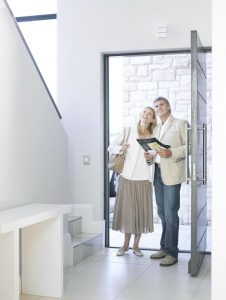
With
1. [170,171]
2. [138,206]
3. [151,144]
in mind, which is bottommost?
[138,206]

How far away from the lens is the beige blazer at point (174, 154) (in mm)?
4410

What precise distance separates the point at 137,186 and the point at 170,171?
0.41m

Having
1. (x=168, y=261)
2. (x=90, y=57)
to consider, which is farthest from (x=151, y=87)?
(x=168, y=261)

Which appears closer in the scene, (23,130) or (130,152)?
(23,130)

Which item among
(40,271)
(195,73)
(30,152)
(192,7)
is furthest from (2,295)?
(192,7)

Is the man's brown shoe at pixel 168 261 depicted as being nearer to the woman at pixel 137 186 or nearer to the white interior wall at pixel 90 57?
the woman at pixel 137 186

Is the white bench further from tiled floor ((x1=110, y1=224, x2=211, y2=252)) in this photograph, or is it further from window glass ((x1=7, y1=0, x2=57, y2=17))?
window glass ((x1=7, y1=0, x2=57, y2=17))

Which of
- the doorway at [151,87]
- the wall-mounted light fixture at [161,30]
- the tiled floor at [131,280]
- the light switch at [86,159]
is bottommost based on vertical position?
the tiled floor at [131,280]

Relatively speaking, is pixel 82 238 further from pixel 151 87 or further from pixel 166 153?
pixel 151 87

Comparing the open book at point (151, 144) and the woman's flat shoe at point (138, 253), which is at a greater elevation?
the open book at point (151, 144)

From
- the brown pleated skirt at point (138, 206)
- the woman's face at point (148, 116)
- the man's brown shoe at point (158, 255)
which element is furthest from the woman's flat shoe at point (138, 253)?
the woman's face at point (148, 116)

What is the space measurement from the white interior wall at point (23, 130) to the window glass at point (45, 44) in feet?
3.94

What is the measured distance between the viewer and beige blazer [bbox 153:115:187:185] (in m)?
4.41

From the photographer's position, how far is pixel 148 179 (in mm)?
4629
